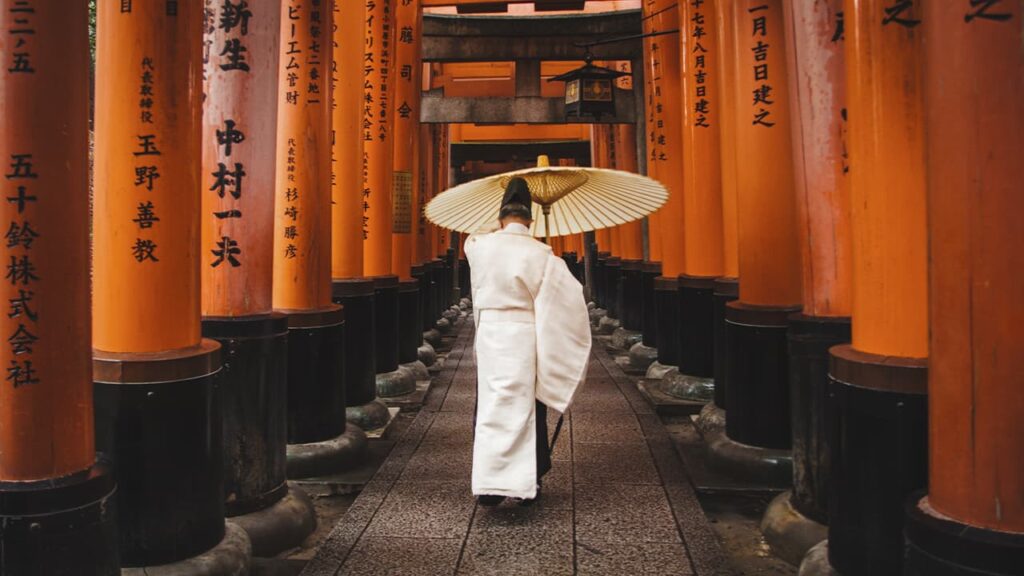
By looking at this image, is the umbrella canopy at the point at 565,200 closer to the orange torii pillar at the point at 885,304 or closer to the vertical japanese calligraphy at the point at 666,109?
the orange torii pillar at the point at 885,304

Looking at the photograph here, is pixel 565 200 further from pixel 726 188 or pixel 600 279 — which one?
pixel 600 279

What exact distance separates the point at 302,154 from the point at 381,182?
9.56 ft

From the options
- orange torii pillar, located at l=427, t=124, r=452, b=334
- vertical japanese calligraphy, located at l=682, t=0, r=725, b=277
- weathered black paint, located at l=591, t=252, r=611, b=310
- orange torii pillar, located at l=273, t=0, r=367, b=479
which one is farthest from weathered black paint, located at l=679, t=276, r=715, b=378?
weathered black paint, located at l=591, t=252, r=611, b=310

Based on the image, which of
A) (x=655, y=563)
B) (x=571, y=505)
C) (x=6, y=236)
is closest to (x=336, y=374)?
(x=571, y=505)

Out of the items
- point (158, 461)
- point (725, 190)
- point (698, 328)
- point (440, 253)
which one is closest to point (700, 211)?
point (698, 328)

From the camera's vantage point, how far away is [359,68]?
7.10 m

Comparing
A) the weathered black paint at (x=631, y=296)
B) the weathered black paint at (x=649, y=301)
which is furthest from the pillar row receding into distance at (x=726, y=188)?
the weathered black paint at (x=631, y=296)

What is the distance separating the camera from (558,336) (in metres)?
4.64

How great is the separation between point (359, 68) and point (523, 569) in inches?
191

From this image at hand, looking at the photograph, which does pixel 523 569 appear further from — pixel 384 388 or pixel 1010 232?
pixel 384 388

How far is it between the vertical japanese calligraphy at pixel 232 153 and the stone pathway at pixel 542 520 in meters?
1.51

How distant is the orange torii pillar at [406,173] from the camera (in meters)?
9.84

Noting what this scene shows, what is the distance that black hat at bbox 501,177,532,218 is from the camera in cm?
461

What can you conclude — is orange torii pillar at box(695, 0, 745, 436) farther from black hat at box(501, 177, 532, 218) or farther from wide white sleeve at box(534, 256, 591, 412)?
black hat at box(501, 177, 532, 218)
